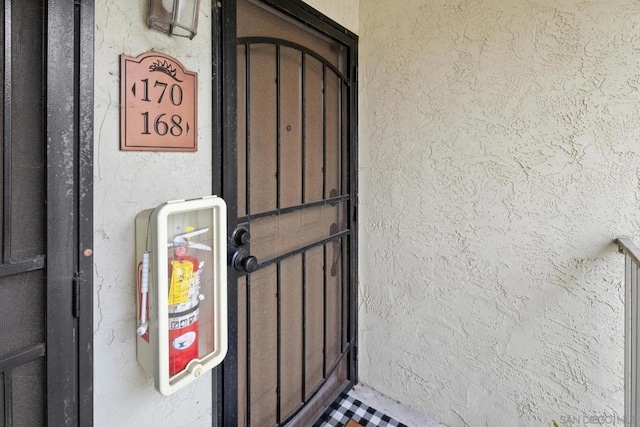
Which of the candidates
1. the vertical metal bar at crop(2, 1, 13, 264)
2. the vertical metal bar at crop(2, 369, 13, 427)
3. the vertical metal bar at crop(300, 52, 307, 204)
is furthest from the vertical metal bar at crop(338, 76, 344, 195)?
the vertical metal bar at crop(2, 369, 13, 427)

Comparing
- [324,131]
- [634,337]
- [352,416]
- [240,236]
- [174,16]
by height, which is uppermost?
[174,16]

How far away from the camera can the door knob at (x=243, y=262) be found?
1.20m

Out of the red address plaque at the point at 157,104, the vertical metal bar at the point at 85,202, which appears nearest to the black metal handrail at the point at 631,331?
the red address plaque at the point at 157,104

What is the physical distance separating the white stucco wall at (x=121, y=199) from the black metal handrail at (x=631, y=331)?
1556 mm

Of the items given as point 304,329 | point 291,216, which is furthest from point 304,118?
point 304,329

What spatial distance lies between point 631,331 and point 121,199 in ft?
5.94

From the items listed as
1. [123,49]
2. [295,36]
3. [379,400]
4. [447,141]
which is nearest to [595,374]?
[379,400]

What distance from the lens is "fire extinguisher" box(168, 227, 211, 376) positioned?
0.91 meters

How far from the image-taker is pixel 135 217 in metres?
0.92

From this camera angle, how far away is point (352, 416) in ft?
6.01

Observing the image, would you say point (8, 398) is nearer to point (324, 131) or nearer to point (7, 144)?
point (7, 144)

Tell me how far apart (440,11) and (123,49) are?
59.7 inches

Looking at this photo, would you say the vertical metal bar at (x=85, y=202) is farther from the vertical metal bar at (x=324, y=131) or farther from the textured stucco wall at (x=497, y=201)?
the textured stucco wall at (x=497, y=201)

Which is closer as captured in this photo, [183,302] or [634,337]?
[183,302]
